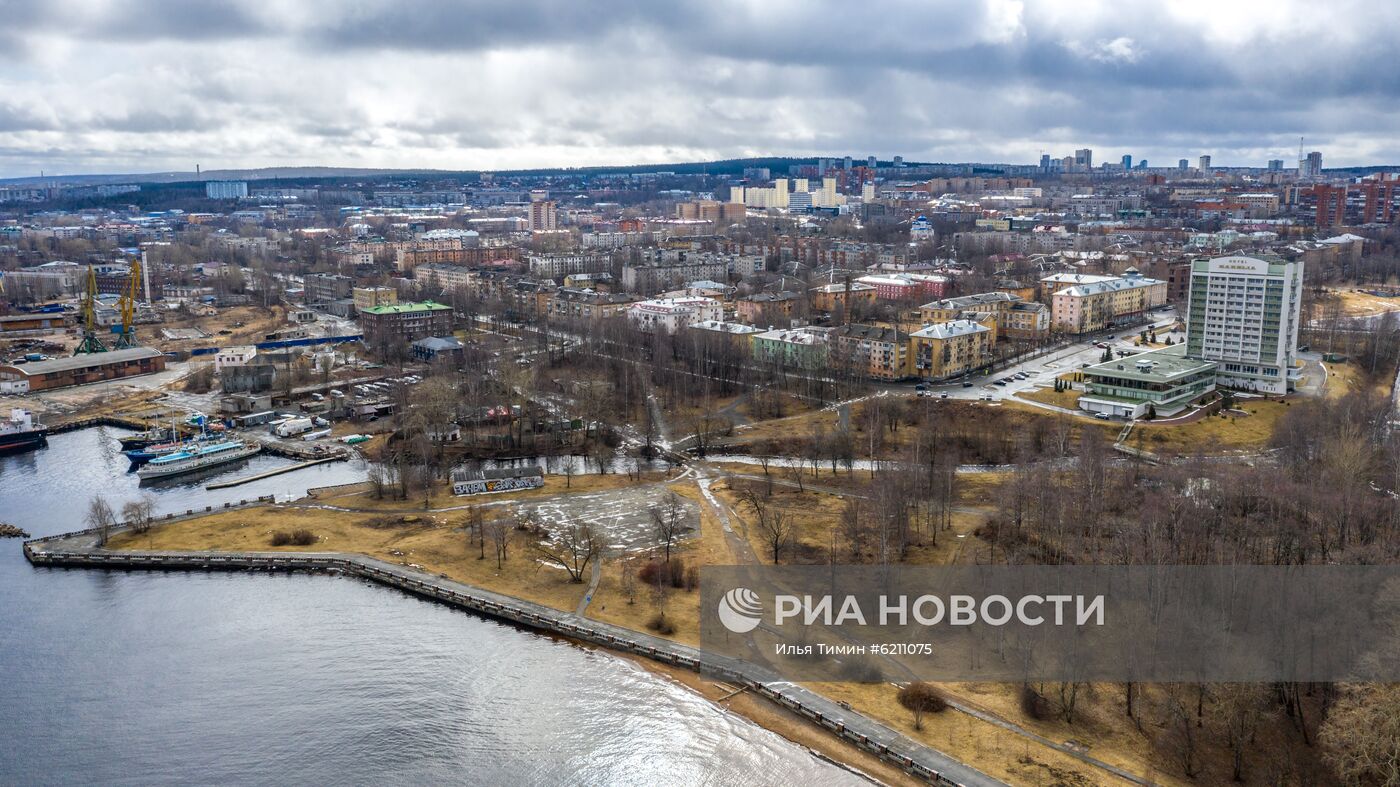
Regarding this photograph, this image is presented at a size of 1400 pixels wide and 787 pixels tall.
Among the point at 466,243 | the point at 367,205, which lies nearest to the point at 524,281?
the point at 466,243

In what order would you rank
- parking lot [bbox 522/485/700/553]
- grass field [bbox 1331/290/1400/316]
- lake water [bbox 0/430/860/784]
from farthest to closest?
grass field [bbox 1331/290/1400/316] < parking lot [bbox 522/485/700/553] < lake water [bbox 0/430/860/784]

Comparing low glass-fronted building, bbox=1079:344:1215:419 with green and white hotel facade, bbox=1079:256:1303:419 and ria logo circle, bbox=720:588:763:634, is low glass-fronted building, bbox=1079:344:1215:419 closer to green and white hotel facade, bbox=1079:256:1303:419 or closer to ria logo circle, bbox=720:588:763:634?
green and white hotel facade, bbox=1079:256:1303:419

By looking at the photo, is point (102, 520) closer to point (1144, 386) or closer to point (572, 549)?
point (572, 549)

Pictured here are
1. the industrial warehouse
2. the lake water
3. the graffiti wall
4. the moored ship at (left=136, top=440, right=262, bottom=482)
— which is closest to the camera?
the lake water

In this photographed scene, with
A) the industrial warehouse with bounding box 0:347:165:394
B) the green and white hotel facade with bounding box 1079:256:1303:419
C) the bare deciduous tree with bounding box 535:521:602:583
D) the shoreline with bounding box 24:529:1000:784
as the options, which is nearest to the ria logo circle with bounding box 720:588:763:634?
the shoreline with bounding box 24:529:1000:784

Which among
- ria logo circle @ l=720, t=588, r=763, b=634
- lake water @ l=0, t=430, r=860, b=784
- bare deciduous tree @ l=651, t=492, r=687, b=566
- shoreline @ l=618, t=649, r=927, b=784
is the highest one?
bare deciduous tree @ l=651, t=492, r=687, b=566

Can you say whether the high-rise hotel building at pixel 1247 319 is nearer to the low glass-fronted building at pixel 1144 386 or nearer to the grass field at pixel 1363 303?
the low glass-fronted building at pixel 1144 386

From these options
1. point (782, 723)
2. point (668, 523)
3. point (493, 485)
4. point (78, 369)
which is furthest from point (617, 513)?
point (78, 369)
